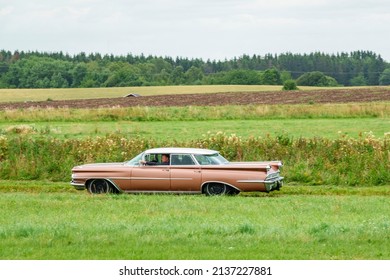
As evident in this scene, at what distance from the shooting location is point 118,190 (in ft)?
73.1

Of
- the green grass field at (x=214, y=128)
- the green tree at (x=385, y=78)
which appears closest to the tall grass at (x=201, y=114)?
the green grass field at (x=214, y=128)

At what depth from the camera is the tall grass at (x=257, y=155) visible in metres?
24.1

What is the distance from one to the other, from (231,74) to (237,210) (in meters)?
138

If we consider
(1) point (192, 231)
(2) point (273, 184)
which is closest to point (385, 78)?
(2) point (273, 184)

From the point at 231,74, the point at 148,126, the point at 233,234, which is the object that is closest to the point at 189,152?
the point at 233,234

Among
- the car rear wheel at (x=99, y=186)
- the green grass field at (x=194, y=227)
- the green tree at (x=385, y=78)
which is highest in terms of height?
the green grass field at (x=194, y=227)

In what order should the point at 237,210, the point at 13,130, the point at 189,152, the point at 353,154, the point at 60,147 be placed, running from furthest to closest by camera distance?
the point at 13,130 < the point at 60,147 < the point at 353,154 < the point at 189,152 < the point at 237,210

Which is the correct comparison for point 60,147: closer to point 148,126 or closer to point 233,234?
point 233,234

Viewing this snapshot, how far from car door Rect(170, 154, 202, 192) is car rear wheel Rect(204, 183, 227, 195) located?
254 mm

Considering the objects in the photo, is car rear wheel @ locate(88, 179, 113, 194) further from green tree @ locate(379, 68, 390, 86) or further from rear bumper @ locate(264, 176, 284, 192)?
green tree @ locate(379, 68, 390, 86)

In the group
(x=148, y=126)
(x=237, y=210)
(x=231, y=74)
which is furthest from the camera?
(x=231, y=74)

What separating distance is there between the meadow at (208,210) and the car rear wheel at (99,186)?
435 mm

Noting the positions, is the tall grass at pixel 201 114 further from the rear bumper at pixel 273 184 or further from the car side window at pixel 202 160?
the rear bumper at pixel 273 184

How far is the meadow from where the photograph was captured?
37.3ft
